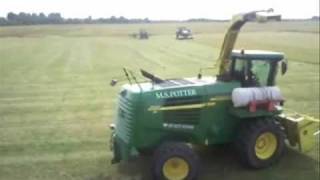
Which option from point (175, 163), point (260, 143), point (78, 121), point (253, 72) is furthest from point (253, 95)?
point (78, 121)

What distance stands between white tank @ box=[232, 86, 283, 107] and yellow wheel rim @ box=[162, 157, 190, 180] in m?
1.39

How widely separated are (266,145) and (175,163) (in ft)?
6.40

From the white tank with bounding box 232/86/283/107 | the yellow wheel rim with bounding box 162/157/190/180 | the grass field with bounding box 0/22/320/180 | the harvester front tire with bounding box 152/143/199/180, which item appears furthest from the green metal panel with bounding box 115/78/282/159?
the grass field with bounding box 0/22/320/180

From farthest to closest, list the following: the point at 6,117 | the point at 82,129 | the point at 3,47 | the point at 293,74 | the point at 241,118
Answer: the point at 3,47 < the point at 293,74 < the point at 6,117 < the point at 82,129 < the point at 241,118

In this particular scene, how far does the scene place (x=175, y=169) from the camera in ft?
28.9

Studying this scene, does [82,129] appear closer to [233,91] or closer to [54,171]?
[54,171]

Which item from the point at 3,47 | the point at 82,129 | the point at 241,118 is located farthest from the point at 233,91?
the point at 3,47

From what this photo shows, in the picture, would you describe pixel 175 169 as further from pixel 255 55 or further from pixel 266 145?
pixel 255 55

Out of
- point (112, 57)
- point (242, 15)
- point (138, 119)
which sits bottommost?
point (112, 57)

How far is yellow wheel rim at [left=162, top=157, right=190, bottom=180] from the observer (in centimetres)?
873

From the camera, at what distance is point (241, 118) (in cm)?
952

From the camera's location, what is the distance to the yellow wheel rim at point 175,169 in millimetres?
8727

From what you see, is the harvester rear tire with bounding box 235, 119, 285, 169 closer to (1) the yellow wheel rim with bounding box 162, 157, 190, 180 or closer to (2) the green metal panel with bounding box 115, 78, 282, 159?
(2) the green metal panel with bounding box 115, 78, 282, 159

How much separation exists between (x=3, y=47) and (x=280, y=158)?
87.2ft
